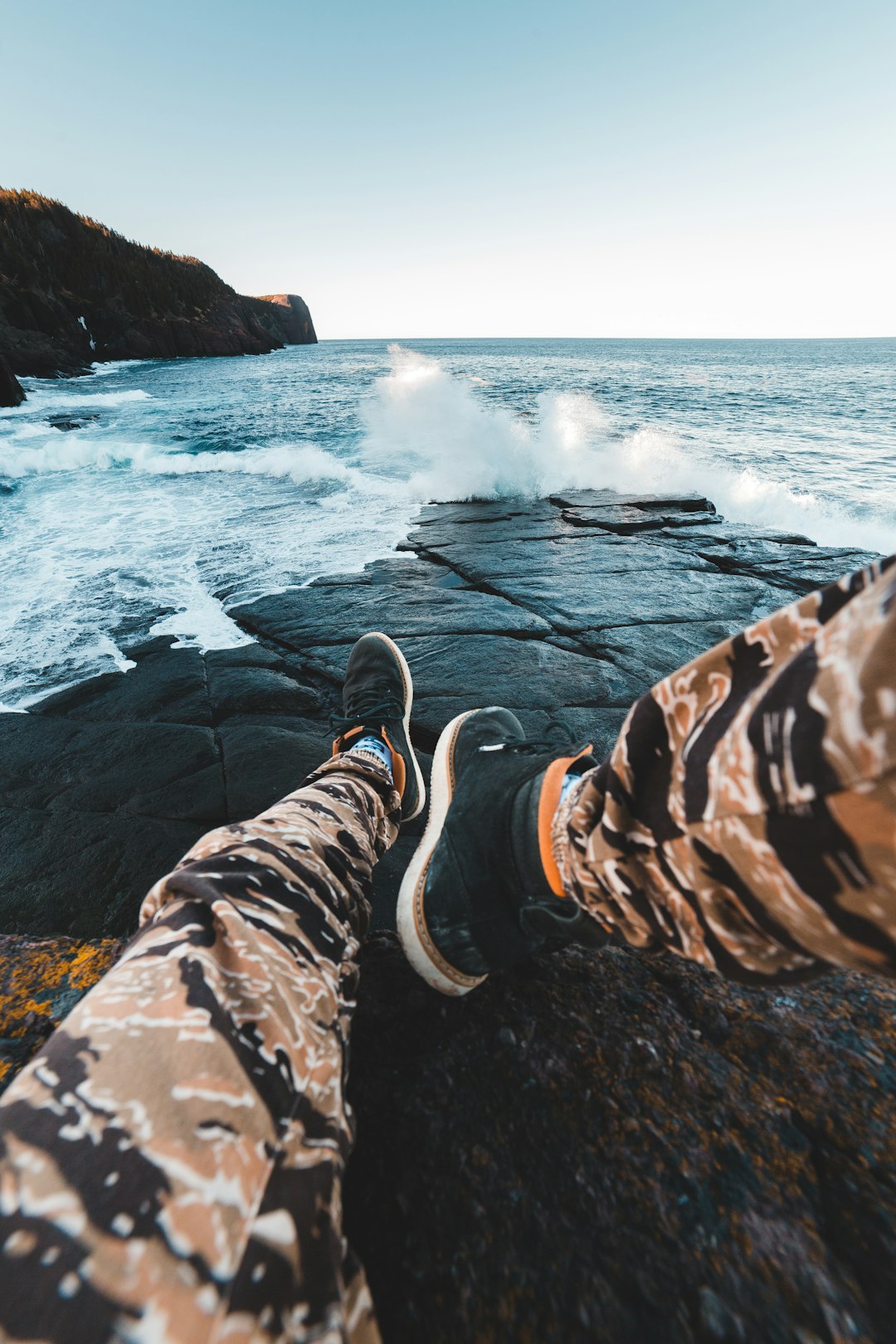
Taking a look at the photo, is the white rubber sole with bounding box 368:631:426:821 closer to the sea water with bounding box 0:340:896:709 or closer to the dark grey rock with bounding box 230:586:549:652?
the dark grey rock with bounding box 230:586:549:652

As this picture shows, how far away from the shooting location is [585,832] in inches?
32.5

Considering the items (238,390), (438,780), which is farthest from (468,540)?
(238,390)

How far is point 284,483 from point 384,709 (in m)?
6.48

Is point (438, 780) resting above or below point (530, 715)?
above

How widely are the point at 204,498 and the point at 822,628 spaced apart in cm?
761

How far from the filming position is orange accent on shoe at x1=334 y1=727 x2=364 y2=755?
1976mm

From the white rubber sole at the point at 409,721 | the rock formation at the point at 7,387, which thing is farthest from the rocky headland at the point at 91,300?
the white rubber sole at the point at 409,721

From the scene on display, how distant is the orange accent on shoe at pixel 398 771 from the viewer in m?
1.86

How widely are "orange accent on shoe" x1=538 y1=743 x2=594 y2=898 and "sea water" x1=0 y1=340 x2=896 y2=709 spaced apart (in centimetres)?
288

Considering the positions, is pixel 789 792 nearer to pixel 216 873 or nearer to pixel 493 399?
pixel 216 873

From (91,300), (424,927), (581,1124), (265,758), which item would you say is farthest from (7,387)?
(91,300)

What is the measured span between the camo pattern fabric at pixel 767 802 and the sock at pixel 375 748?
111 cm

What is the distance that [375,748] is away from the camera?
1.96 m

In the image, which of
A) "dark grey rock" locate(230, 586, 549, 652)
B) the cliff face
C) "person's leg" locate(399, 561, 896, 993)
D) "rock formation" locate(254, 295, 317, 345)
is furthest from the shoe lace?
"rock formation" locate(254, 295, 317, 345)
